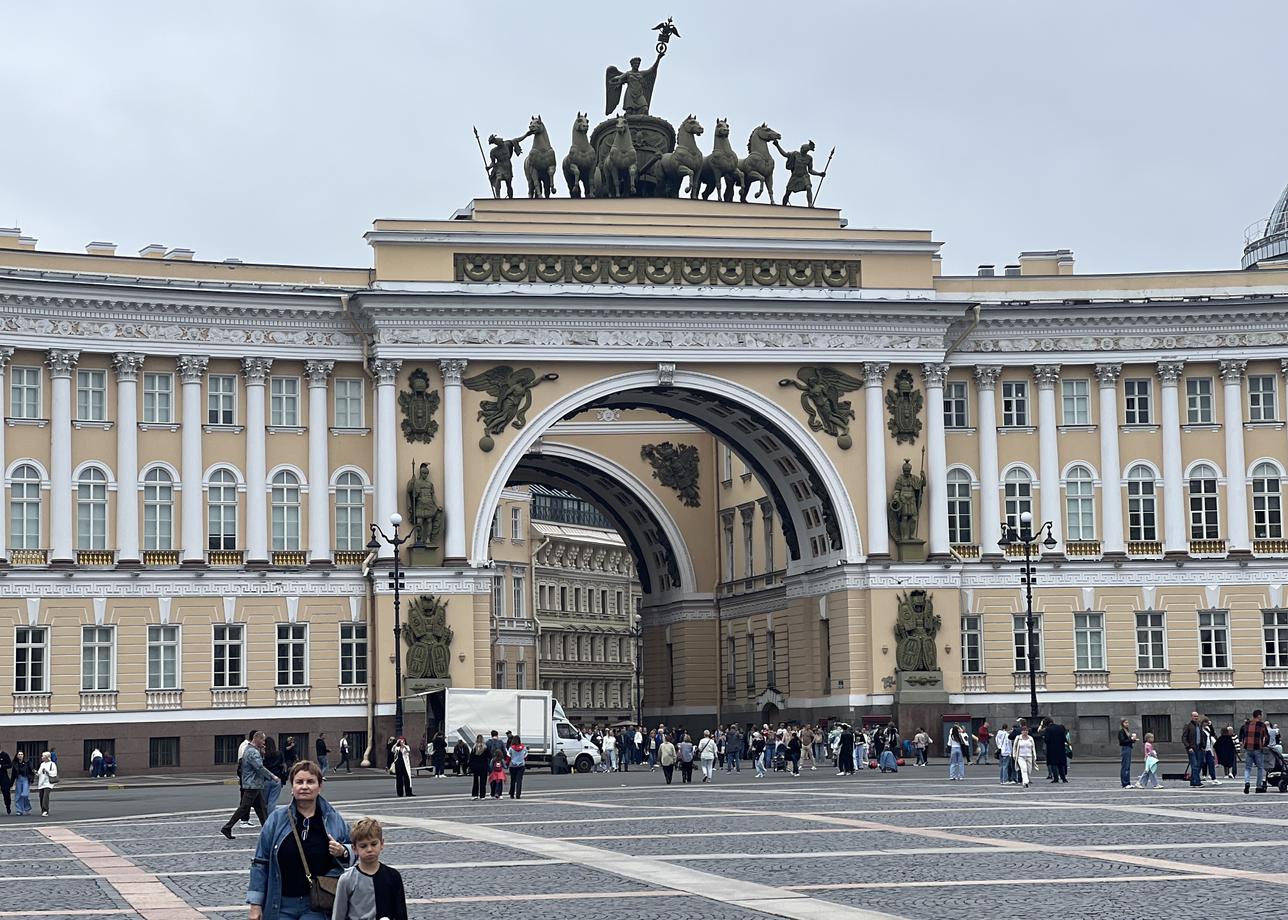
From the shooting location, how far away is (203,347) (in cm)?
6512

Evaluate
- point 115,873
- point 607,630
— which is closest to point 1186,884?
point 115,873

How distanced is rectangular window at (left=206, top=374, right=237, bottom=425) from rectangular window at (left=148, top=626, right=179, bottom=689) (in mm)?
6586

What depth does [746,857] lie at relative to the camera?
A: 1061 inches

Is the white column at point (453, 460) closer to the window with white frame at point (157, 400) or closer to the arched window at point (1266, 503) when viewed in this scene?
the window with white frame at point (157, 400)

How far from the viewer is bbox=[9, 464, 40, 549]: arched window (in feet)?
207

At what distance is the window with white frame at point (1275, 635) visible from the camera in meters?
70.4

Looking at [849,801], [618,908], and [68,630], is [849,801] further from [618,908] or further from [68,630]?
[68,630]

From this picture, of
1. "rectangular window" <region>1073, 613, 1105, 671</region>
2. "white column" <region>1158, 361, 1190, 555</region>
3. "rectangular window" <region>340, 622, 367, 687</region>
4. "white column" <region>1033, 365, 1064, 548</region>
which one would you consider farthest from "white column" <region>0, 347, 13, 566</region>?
"white column" <region>1158, 361, 1190, 555</region>

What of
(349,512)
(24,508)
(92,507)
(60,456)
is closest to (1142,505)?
(349,512)

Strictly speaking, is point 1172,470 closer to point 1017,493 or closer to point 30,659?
point 1017,493

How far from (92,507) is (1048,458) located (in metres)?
30.7

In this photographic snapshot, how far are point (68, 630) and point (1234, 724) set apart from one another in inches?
1451

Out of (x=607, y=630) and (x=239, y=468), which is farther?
(x=607, y=630)

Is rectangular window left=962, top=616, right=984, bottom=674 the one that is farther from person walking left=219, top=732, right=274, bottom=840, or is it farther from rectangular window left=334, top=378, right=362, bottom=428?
person walking left=219, top=732, right=274, bottom=840
